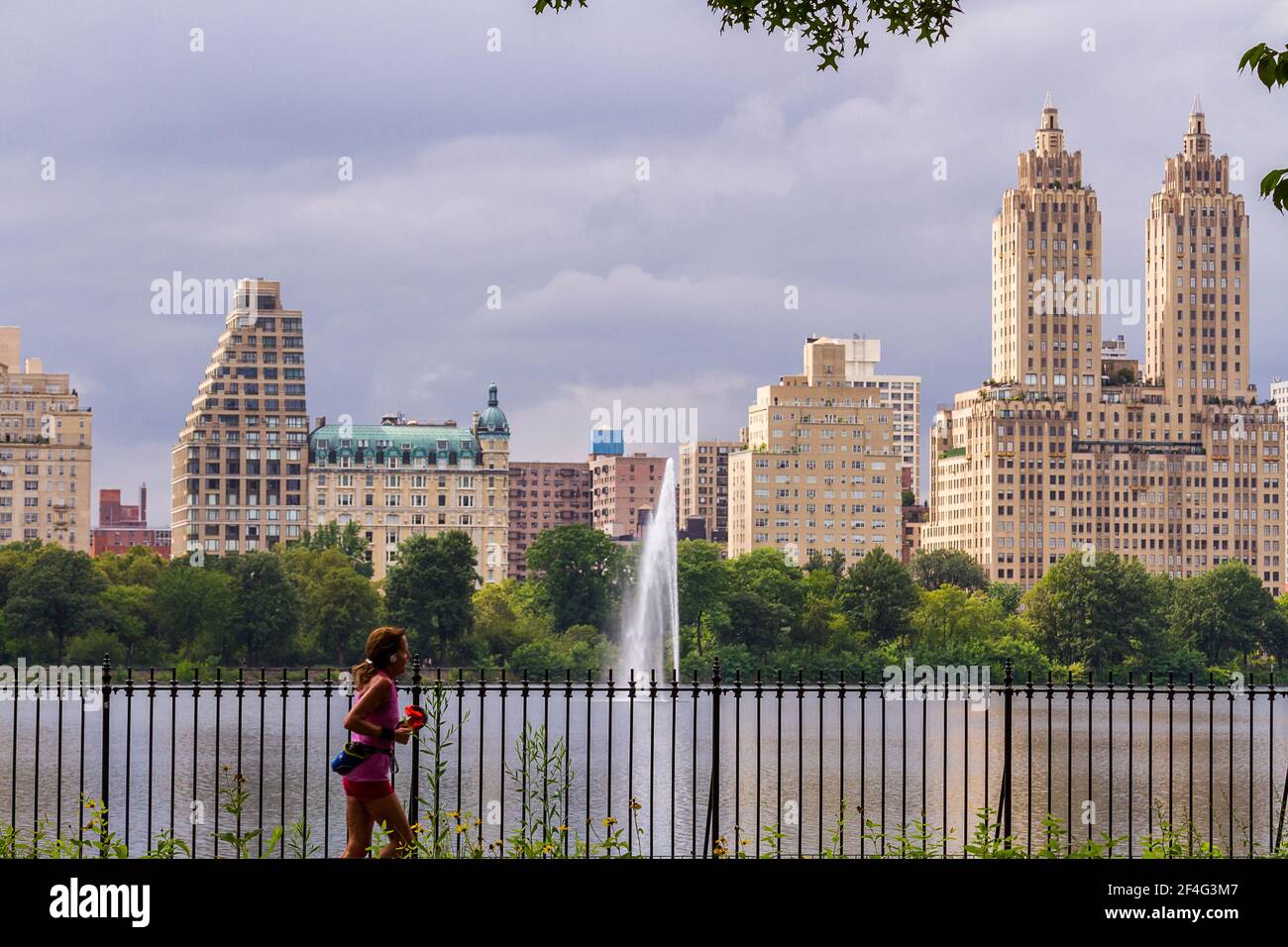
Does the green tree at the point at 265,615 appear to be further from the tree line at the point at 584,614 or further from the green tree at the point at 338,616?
the green tree at the point at 338,616

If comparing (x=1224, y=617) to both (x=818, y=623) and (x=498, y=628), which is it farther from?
(x=498, y=628)

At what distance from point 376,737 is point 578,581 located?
129m

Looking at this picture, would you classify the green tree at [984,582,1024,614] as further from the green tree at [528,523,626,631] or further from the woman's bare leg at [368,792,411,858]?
the woman's bare leg at [368,792,411,858]

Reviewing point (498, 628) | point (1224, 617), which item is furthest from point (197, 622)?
point (1224, 617)

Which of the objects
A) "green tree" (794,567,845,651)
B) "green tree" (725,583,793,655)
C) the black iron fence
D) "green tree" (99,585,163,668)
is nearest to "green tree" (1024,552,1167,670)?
"green tree" (794,567,845,651)

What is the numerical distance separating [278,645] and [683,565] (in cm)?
3029

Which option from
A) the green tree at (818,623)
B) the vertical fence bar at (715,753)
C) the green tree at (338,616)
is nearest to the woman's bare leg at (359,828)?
the vertical fence bar at (715,753)

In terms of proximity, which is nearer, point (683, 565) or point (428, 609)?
point (428, 609)

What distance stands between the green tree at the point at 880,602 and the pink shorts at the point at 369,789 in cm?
12797

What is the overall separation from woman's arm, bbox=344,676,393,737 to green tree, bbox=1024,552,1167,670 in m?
130

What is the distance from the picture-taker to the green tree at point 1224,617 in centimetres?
15225
